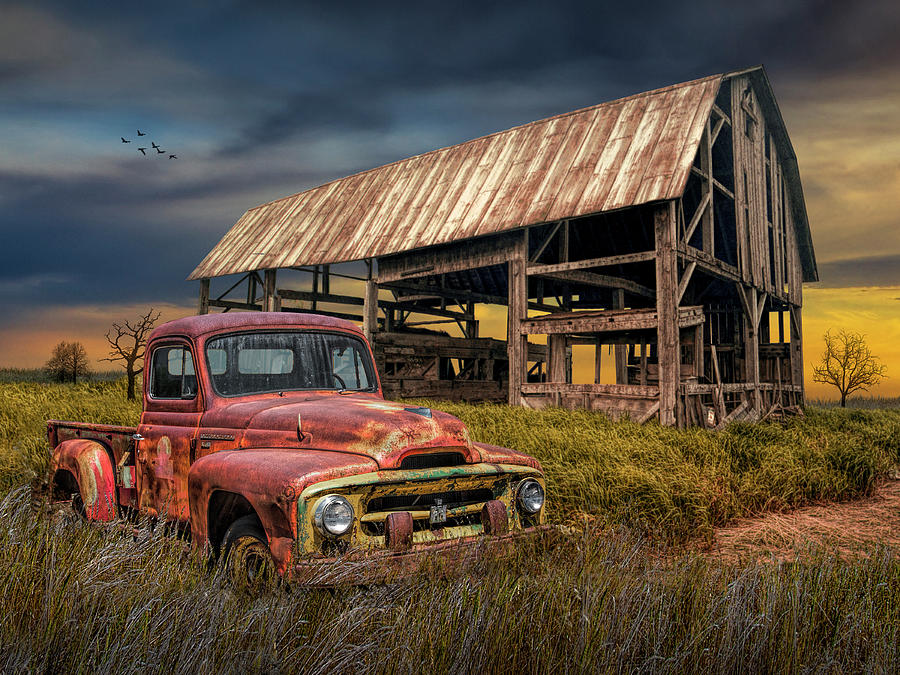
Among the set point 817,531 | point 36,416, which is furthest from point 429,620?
point 36,416

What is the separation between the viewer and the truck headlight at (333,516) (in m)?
3.37

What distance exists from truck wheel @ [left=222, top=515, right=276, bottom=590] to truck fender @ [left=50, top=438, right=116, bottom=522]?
6.40 ft

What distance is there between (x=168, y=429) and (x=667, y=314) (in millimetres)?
9111

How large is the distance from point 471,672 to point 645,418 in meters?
9.36

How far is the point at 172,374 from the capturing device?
513 centimetres

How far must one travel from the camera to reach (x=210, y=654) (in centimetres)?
270

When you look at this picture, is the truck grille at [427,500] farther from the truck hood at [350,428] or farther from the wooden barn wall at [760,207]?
the wooden barn wall at [760,207]

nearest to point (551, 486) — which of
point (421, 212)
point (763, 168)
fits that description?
point (421, 212)

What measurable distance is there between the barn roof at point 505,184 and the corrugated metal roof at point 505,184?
30 mm

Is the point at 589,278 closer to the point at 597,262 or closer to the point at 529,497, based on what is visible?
the point at 597,262

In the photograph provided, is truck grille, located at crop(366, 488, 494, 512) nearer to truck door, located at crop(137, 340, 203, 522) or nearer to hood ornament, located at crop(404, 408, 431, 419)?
hood ornament, located at crop(404, 408, 431, 419)

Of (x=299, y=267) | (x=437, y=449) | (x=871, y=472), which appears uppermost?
(x=299, y=267)

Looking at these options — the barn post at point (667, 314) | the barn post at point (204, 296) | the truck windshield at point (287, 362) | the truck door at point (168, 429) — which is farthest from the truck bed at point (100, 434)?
the barn post at point (204, 296)

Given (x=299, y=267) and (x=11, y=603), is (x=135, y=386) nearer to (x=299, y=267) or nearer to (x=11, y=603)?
(x=299, y=267)
